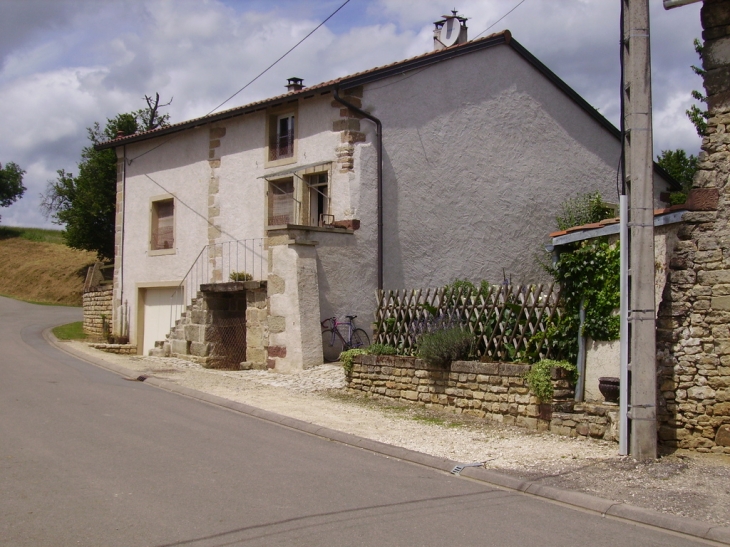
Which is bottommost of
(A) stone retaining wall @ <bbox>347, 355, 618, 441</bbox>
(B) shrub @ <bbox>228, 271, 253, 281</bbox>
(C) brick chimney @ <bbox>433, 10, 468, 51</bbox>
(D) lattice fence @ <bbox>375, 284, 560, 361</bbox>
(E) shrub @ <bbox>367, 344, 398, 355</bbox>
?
(A) stone retaining wall @ <bbox>347, 355, 618, 441</bbox>

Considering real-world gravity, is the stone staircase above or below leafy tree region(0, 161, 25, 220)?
below

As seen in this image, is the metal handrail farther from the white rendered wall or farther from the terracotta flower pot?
the terracotta flower pot

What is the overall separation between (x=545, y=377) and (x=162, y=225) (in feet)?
49.5

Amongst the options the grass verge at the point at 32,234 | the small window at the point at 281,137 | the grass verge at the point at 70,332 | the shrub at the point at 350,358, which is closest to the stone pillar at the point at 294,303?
the shrub at the point at 350,358

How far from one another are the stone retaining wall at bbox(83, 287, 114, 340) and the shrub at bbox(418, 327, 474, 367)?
48.7ft

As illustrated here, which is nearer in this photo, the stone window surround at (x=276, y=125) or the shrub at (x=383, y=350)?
the shrub at (x=383, y=350)

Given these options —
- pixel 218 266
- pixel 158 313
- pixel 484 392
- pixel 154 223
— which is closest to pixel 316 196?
pixel 218 266

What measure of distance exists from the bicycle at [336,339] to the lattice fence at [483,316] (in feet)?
8.85

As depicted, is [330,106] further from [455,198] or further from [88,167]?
[88,167]

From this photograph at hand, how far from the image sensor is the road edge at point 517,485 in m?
5.85

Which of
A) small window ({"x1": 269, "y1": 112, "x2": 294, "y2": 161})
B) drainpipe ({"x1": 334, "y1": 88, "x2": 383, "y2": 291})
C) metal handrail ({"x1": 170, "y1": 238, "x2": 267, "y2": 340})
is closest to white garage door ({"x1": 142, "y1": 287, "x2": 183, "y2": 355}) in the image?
metal handrail ({"x1": 170, "y1": 238, "x2": 267, "y2": 340})

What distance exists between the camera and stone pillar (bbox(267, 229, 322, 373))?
586 inches

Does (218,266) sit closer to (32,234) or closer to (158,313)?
(158,313)

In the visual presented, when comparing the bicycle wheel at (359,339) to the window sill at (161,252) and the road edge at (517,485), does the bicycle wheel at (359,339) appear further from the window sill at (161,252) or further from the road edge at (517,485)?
the window sill at (161,252)
